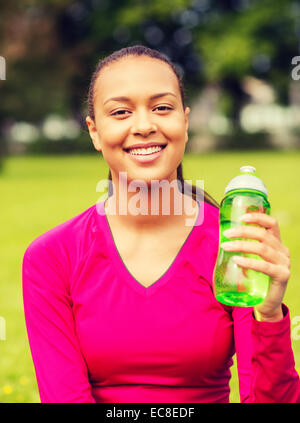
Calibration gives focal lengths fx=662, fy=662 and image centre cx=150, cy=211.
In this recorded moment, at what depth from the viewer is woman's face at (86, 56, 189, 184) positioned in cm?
254

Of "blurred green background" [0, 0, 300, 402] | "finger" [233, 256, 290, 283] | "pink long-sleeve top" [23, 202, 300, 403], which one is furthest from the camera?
"blurred green background" [0, 0, 300, 402]

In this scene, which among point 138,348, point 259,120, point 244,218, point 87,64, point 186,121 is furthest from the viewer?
point 259,120

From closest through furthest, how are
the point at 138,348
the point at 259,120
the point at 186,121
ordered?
the point at 138,348
the point at 186,121
the point at 259,120

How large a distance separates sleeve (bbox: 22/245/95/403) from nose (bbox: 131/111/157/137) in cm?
60

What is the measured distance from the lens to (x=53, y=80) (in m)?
39.2

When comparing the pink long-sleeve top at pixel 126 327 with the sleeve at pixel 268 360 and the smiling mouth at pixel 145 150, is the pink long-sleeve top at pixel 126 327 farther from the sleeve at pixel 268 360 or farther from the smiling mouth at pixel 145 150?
the smiling mouth at pixel 145 150

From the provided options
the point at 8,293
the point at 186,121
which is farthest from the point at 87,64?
the point at 186,121

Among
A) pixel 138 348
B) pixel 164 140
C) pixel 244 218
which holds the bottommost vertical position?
pixel 138 348

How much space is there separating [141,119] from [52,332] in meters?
0.90

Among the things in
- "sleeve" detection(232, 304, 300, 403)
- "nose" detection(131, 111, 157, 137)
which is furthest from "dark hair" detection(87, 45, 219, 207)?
"sleeve" detection(232, 304, 300, 403)

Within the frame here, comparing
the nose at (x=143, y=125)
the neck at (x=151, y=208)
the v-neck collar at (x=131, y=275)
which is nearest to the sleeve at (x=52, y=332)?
the v-neck collar at (x=131, y=275)

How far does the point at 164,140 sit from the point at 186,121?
0.27 meters

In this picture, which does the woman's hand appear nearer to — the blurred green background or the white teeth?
the white teeth
